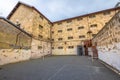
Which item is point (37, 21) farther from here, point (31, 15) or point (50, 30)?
point (50, 30)

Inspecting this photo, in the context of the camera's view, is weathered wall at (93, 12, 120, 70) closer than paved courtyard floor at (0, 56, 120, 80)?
No

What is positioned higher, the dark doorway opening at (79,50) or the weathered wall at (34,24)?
the weathered wall at (34,24)

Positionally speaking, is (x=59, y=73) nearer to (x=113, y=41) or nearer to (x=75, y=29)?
(x=113, y=41)

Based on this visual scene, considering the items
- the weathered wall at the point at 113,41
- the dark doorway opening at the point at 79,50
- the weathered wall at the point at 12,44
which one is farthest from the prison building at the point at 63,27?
the weathered wall at the point at 113,41

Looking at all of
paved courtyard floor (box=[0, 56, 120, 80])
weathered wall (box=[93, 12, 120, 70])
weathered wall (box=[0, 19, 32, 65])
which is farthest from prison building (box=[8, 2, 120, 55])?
weathered wall (box=[93, 12, 120, 70])

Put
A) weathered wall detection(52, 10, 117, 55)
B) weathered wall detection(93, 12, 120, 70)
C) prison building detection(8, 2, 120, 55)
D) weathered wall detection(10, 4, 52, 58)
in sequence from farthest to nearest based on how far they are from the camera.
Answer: weathered wall detection(52, 10, 117, 55)
prison building detection(8, 2, 120, 55)
weathered wall detection(10, 4, 52, 58)
weathered wall detection(93, 12, 120, 70)

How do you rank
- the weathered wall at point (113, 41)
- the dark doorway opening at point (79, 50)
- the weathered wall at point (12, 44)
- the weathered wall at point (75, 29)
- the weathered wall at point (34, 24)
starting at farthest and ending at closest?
the dark doorway opening at point (79, 50)
the weathered wall at point (75, 29)
the weathered wall at point (34, 24)
the weathered wall at point (12, 44)
the weathered wall at point (113, 41)

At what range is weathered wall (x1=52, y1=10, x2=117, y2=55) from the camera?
18.7m

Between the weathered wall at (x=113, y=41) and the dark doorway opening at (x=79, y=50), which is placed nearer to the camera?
the weathered wall at (x=113, y=41)

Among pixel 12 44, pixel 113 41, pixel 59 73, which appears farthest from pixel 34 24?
pixel 113 41

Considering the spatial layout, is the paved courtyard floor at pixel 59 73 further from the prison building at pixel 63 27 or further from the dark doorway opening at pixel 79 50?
the dark doorway opening at pixel 79 50

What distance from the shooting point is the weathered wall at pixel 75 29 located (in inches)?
735

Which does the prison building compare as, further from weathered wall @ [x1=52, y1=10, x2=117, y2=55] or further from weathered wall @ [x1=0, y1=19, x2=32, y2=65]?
weathered wall @ [x1=0, y1=19, x2=32, y2=65]

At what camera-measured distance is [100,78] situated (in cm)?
438
